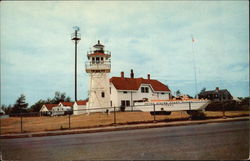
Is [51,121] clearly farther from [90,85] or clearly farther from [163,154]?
[90,85]

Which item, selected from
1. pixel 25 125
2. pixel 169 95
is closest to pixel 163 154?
pixel 25 125

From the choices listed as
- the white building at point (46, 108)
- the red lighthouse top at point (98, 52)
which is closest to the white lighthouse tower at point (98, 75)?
the red lighthouse top at point (98, 52)

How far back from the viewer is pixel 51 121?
16594 millimetres

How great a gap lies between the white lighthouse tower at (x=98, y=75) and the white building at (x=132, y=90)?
127 inches

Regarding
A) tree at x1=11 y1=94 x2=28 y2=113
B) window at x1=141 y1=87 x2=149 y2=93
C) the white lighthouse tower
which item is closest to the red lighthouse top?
the white lighthouse tower

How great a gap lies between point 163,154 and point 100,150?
6.03 ft

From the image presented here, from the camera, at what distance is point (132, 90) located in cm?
3566

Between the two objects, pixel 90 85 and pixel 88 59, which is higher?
pixel 88 59

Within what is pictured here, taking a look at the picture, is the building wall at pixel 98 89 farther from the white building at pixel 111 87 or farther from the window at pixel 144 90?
the window at pixel 144 90

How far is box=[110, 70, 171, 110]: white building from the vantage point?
34.5 m

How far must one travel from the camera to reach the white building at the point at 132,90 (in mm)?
34500

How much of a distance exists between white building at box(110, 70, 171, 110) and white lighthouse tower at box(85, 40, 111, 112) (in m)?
3.23

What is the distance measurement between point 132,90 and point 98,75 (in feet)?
22.6

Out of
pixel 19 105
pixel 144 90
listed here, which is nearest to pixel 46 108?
pixel 19 105
